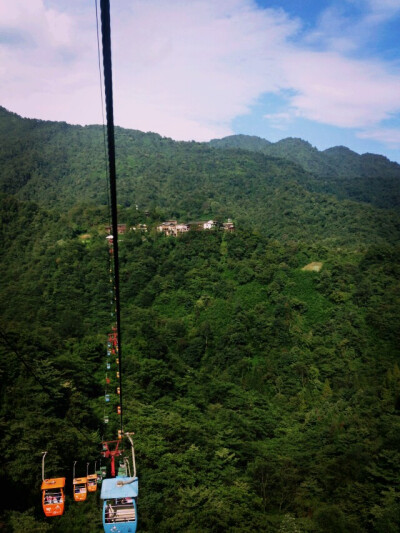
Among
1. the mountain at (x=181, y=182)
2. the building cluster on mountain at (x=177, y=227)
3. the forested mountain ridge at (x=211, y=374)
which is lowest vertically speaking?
the forested mountain ridge at (x=211, y=374)

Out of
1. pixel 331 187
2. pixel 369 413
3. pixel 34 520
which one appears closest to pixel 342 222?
pixel 331 187

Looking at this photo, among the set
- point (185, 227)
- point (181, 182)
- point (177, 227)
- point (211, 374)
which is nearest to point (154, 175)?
point (181, 182)

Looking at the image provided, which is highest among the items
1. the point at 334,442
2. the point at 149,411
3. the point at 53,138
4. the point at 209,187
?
the point at 53,138

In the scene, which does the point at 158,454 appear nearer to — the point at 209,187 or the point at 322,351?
the point at 322,351

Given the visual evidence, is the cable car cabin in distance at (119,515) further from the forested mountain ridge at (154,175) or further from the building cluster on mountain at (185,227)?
the forested mountain ridge at (154,175)

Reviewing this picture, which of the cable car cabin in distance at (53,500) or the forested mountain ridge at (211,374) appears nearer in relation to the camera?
the cable car cabin in distance at (53,500)

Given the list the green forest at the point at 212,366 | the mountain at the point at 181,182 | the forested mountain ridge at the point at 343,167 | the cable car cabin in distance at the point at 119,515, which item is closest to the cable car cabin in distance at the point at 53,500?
the cable car cabin in distance at the point at 119,515

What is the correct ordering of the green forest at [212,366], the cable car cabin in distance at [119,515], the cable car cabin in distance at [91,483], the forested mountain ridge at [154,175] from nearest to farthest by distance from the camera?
1. the cable car cabin in distance at [119,515]
2. the cable car cabin in distance at [91,483]
3. the green forest at [212,366]
4. the forested mountain ridge at [154,175]

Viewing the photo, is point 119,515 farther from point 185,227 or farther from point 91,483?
point 185,227
